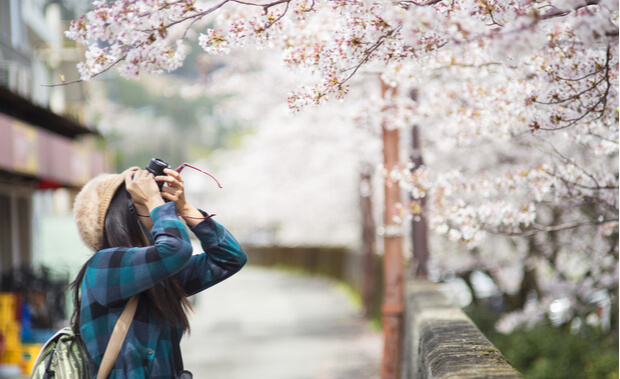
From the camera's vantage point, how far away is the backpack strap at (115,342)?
2.87 meters

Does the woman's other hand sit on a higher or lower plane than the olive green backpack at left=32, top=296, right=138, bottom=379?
higher

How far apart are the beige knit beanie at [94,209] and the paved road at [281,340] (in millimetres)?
7151

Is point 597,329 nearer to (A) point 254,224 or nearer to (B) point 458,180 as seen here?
(B) point 458,180

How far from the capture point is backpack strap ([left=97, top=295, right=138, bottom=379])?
9.42 feet

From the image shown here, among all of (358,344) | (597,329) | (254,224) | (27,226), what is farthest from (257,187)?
(597,329)

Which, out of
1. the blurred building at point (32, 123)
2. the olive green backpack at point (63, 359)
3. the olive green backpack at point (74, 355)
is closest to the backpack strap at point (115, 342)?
the olive green backpack at point (74, 355)

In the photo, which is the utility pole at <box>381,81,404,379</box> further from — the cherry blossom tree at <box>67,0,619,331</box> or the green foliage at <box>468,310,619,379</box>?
the green foliage at <box>468,310,619,379</box>

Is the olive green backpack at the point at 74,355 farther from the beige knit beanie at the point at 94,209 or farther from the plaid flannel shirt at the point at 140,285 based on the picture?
the beige knit beanie at the point at 94,209

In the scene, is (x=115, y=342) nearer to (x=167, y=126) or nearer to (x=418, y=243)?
(x=418, y=243)

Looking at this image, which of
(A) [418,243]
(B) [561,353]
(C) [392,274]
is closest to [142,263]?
(C) [392,274]

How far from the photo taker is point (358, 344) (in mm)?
12719

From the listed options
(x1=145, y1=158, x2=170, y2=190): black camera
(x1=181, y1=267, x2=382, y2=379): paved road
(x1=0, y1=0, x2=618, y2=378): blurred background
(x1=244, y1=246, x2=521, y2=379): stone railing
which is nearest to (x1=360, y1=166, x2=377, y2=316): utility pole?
(x1=0, y1=0, x2=618, y2=378): blurred background

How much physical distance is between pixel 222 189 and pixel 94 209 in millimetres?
15895

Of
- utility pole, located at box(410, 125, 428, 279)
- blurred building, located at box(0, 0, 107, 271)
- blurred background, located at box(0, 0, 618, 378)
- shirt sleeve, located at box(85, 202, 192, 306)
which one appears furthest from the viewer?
blurred building, located at box(0, 0, 107, 271)
